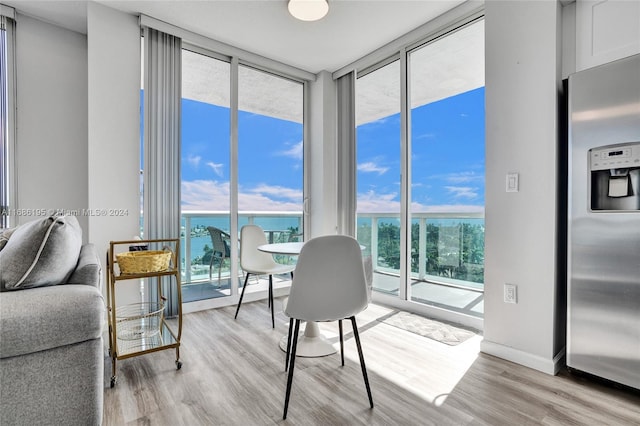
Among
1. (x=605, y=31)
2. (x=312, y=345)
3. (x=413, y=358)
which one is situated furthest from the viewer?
(x=312, y=345)

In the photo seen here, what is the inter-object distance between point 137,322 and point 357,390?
6.19 ft

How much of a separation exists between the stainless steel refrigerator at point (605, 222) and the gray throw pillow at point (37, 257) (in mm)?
2590

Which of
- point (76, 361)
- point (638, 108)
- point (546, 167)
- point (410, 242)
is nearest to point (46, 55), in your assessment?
point (76, 361)

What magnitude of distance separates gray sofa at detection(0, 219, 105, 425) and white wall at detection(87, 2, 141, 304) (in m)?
1.54

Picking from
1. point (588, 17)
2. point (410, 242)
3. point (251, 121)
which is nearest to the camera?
point (588, 17)

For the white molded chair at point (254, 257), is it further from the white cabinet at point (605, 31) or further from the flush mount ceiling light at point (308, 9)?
the white cabinet at point (605, 31)

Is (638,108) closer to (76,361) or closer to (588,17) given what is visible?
(588,17)

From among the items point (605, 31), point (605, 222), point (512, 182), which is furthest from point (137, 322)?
point (605, 31)

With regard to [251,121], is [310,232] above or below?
below

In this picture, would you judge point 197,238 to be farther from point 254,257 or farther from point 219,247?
point 254,257

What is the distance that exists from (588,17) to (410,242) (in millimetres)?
2127

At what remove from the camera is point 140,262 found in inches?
75.5

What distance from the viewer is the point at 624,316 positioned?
1.67m

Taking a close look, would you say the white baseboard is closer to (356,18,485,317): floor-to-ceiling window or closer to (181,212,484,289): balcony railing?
(356,18,485,317): floor-to-ceiling window
